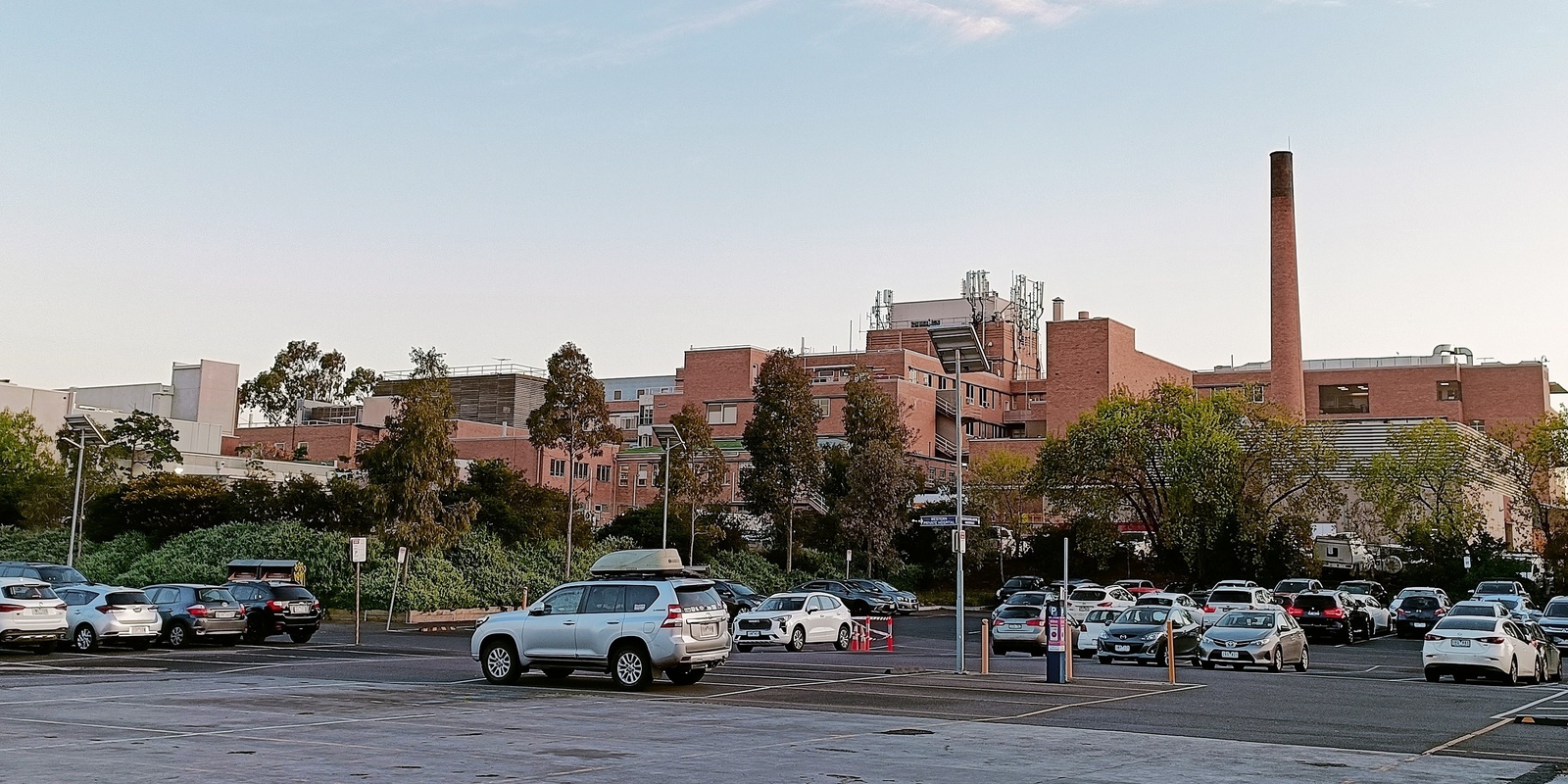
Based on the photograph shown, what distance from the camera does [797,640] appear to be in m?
35.0

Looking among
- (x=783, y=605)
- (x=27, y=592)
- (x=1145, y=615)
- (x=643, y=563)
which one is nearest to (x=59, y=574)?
(x=27, y=592)

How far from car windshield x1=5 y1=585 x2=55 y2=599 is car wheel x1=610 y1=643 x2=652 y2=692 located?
15343mm

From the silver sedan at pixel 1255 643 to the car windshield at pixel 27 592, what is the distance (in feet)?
81.7

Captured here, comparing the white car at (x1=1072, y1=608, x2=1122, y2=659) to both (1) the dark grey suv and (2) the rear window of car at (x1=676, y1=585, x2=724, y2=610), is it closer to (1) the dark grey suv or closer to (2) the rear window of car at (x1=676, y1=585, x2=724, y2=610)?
(2) the rear window of car at (x1=676, y1=585, x2=724, y2=610)

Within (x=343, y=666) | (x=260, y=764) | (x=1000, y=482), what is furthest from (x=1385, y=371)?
(x=260, y=764)

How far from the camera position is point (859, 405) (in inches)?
2739

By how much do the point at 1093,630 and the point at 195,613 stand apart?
71.8ft

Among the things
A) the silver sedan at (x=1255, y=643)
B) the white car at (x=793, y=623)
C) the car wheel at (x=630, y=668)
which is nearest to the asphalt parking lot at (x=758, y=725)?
the car wheel at (x=630, y=668)

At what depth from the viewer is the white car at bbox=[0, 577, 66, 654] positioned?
28750 millimetres

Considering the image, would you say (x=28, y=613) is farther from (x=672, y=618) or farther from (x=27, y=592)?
(x=672, y=618)

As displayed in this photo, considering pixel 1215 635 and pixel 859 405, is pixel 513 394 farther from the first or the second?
pixel 1215 635

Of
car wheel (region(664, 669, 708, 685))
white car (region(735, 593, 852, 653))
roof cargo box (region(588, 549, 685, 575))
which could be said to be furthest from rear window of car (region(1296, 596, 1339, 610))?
car wheel (region(664, 669, 708, 685))

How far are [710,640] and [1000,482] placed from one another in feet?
210

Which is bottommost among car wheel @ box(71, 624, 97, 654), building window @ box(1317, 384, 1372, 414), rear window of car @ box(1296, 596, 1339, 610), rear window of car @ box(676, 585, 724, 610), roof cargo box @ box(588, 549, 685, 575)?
car wheel @ box(71, 624, 97, 654)
